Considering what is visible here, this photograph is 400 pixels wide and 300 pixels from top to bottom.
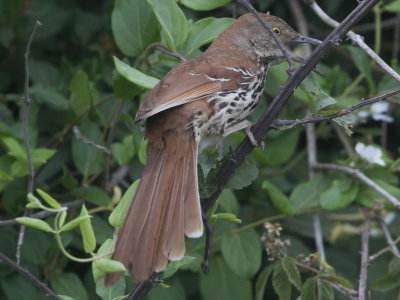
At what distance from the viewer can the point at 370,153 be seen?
3.97 m

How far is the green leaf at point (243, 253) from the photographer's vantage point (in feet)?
12.5

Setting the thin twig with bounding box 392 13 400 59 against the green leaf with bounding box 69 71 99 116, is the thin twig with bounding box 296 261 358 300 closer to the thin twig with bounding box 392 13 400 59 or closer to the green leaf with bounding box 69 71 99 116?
the green leaf with bounding box 69 71 99 116

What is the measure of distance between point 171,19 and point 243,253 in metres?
1.16

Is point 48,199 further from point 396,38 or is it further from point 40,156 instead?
point 396,38

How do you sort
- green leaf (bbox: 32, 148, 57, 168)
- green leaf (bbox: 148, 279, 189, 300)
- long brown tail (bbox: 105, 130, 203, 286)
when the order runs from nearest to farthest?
long brown tail (bbox: 105, 130, 203, 286)
green leaf (bbox: 32, 148, 57, 168)
green leaf (bbox: 148, 279, 189, 300)

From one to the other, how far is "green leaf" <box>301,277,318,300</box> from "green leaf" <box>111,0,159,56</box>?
4.14 ft

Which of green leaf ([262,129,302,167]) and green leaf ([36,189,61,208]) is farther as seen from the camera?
green leaf ([262,129,302,167])

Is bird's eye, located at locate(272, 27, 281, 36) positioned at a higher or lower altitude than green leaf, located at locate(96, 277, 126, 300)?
higher

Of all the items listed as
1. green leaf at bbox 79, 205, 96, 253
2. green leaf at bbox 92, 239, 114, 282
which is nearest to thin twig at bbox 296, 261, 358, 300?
green leaf at bbox 92, 239, 114, 282

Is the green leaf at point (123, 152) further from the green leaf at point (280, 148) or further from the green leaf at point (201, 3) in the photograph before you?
the green leaf at point (201, 3)

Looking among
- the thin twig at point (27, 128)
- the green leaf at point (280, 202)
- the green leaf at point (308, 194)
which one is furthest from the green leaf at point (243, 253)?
the thin twig at point (27, 128)

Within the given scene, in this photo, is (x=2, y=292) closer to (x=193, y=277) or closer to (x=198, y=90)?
(x=193, y=277)

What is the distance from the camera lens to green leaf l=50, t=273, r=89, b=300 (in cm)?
362

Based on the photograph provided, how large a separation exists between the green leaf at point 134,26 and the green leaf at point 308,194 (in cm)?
107
